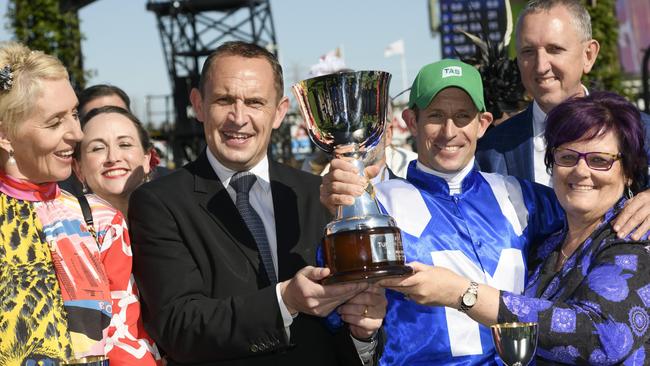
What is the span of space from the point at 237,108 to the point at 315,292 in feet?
3.02

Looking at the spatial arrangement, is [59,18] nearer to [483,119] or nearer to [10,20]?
[10,20]

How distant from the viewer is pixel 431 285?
9.91 feet

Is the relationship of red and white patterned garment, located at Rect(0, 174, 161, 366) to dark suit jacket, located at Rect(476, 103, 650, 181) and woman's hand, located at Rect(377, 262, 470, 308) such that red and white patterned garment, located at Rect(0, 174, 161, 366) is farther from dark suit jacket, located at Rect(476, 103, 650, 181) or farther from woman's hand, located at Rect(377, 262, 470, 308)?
dark suit jacket, located at Rect(476, 103, 650, 181)

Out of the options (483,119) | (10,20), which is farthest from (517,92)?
(10,20)

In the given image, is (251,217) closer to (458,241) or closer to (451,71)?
(458,241)

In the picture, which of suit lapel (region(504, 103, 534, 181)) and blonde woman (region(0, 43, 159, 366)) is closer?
blonde woman (region(0, 43, 159, 366))

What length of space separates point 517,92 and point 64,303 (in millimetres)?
3584

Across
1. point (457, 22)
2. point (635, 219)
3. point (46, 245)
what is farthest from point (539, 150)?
point (457, 22)

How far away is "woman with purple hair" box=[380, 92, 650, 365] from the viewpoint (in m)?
3.07

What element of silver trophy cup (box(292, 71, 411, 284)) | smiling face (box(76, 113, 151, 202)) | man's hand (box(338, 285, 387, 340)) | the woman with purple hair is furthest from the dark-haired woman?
the woman with purple hair

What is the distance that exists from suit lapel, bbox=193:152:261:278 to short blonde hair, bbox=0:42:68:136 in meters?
0.69

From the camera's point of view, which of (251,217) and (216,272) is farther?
(251,217)

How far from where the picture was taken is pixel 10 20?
16156 millimetres

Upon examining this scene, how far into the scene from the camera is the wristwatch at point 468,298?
309cm
